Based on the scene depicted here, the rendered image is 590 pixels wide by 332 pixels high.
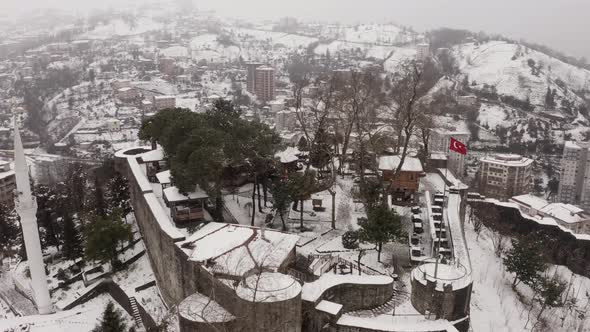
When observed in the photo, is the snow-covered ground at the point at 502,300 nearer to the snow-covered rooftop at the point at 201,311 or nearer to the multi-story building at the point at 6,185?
the snow-covered rooftop at the point at 201,311

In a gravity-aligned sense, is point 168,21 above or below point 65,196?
above

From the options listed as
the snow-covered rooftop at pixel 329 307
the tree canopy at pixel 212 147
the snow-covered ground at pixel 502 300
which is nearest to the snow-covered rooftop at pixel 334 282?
the snow-covered rooftop at pixel 329 307

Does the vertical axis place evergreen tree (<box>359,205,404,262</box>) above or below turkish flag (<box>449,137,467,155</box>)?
below

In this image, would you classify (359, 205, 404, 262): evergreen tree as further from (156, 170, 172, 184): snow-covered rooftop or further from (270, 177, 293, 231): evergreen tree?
(156, 170, 172, 184): snow-covered rooftop

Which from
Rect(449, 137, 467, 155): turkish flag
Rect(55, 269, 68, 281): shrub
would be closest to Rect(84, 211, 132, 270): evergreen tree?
Rect(55, 269, 68, 281): shrub

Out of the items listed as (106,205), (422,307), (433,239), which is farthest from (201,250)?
(106,205)

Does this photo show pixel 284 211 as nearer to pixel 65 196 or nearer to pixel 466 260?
pixel 466 260
